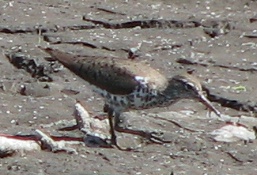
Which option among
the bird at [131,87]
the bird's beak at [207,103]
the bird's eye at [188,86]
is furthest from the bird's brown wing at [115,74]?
the bird's beak at [207,103]

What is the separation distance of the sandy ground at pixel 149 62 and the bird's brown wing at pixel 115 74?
1.01 ft

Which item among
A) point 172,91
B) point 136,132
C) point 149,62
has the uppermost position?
point 172,91

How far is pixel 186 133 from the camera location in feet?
25.6

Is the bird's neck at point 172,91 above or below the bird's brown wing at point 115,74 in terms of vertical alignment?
below

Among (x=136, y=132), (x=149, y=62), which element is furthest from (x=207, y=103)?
(x=149, y=62)

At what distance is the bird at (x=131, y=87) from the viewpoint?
301 inches

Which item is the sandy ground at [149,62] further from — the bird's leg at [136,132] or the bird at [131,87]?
the bird at [131,87]

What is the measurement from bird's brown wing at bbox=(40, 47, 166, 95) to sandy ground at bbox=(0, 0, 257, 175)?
308mm

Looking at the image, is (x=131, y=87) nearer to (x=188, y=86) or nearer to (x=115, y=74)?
(x=115, y=74)

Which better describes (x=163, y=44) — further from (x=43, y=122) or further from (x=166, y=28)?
(x=43, y=122)

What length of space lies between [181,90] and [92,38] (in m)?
2.12

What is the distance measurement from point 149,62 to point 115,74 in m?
1.60

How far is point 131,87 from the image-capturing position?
764 centimetres

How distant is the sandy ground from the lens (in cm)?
719
